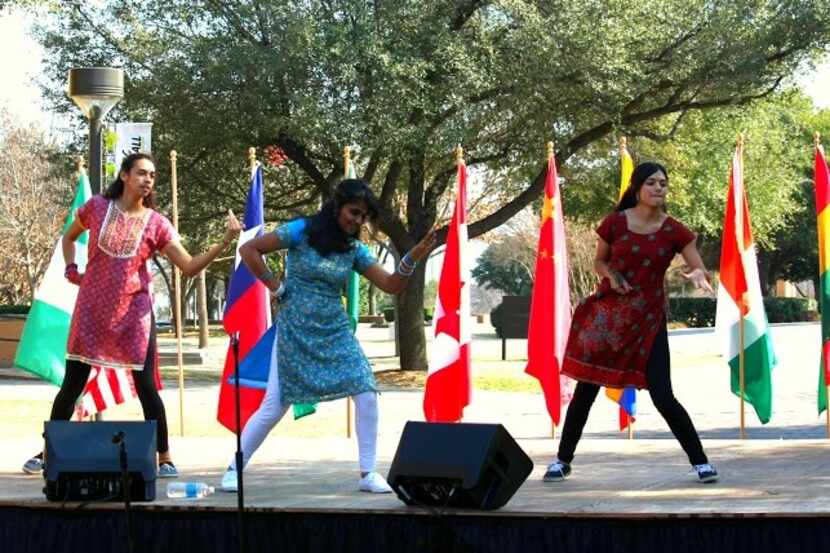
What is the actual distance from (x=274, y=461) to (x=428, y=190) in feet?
57.0

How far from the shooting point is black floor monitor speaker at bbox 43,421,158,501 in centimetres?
640

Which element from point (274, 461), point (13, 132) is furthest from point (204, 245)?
point (274, 461)

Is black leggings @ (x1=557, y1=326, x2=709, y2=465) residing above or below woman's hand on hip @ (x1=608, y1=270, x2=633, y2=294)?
below

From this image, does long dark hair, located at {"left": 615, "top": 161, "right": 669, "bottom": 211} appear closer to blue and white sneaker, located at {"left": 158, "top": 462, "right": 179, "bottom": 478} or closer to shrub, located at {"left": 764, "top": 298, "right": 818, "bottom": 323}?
blue and white sneaker, located at {"left": 158, "top": 462, "right": 179, "bottom": 478}

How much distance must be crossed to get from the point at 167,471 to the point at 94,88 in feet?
14.5

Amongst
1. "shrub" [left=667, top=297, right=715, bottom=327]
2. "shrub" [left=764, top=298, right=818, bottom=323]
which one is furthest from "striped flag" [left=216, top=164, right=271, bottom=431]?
"shrub" [left=764, top=298, right=818, bottom=323]

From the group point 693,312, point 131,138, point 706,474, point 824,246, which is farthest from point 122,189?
point 693,312

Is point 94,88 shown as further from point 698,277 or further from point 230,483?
point 698,277

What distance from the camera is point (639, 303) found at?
23.7 ft

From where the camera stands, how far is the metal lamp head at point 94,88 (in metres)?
11.1

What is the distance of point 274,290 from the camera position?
702 centimetres

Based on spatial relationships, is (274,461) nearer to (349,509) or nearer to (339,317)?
(339,317)

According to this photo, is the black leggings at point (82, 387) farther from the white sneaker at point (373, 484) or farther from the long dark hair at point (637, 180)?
the long dark hair at point (637, 180)

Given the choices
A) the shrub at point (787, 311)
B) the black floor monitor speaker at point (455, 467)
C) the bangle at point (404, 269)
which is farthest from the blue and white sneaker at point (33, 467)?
the shrub at point (787, 311)
